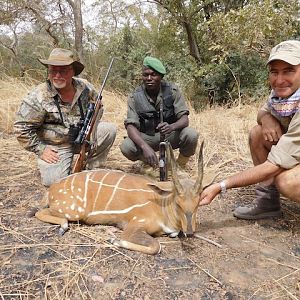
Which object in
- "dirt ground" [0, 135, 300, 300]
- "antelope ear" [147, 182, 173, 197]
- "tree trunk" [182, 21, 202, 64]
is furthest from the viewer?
"tree trunk" [182, 21, 202, 64]

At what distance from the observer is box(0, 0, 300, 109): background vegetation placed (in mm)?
9203

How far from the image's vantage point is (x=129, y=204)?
11.6ft

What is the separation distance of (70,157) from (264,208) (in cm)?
244

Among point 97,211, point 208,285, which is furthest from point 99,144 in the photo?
point 208,285

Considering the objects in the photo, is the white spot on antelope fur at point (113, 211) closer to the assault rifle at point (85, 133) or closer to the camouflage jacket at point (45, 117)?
the assault rifle at point (85, 133)

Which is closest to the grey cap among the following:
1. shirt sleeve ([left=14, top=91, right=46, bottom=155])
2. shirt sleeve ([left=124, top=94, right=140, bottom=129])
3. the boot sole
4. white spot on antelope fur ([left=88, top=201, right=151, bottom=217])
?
the boot sole

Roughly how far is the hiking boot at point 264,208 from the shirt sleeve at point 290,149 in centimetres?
62

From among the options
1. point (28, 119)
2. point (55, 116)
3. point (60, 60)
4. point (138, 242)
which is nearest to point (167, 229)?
point (138, 242)

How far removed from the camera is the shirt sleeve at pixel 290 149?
3258 mm

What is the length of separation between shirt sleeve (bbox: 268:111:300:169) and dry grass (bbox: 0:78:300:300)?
72 centimetres

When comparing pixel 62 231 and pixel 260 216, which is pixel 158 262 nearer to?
pixel 62 231

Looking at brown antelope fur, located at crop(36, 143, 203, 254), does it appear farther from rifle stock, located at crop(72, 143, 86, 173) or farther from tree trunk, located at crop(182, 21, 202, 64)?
tree trunk, located at crop(182, 21, 202, 64)

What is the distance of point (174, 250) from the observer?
10.8 ft

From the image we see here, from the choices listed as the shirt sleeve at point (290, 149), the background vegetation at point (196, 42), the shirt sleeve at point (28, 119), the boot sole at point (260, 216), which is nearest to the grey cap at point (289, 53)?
the shirt sleeve at point (290, 149)
